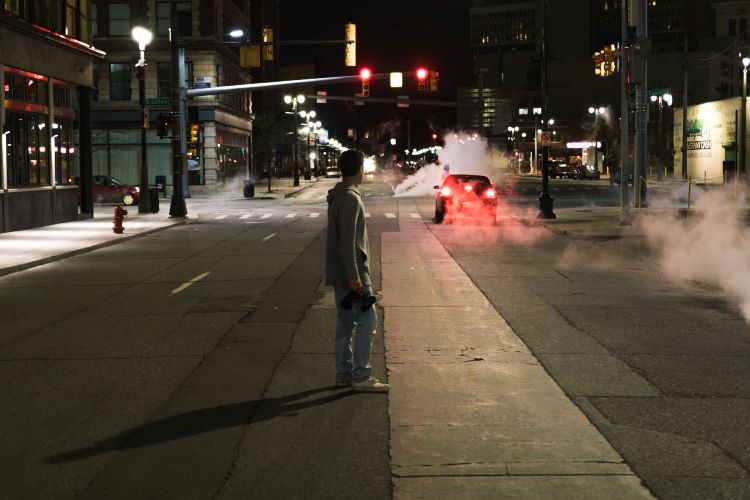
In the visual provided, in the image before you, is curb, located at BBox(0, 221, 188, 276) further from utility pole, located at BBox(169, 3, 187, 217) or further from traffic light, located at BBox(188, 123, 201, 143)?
traffic light, located at BBox(188, 123, 201, 143)

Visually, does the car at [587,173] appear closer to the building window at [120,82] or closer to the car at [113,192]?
the building window at [120,82]

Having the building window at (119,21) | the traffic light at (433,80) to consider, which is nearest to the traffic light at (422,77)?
the traffic light at (433,80)

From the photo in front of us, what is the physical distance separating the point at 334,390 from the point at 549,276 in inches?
357

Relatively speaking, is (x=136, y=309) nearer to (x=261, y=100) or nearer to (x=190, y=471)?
(x=190, y=471)

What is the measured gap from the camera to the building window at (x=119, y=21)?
5950cm

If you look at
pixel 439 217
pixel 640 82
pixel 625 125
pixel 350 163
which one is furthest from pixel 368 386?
pixel 640 82

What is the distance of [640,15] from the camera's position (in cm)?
3088

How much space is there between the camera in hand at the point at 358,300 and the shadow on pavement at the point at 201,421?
2.58 feet

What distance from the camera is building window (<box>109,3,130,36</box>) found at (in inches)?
2343

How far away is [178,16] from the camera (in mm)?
58750

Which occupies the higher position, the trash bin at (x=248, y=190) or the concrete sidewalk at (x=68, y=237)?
the trash bin at (x=248, y=190)

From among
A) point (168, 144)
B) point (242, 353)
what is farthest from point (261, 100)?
point (242, 353)

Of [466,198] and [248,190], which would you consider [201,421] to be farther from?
[248,190]

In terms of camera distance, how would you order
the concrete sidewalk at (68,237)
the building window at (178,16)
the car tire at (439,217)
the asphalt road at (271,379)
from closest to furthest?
the asphalt road at (271,379), the concrete sidewalk at (68,237), the car tire at (439,217), the building window at (178,16)
